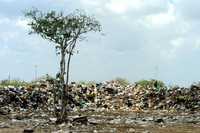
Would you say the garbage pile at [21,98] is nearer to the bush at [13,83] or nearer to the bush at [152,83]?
the bush at [13,83]

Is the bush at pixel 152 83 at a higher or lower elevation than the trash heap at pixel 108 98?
higher

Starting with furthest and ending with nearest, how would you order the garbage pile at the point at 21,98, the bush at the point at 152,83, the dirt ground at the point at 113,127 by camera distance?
1. the bush at the point at 152,83
2. the garbage pile at the point at 21,98
3. the dirt ground at the point at 113,127

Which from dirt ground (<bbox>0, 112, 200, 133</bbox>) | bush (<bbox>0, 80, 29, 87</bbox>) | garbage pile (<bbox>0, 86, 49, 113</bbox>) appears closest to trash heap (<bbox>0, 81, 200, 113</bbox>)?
garbage pile (<bbox>0, 86, 49, 113</bbox>)

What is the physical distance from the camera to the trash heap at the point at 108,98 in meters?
34.6

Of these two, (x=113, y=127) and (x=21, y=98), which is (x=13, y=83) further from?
(x=113, y=127)

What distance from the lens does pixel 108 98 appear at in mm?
37094

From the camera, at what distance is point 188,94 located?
36281mm

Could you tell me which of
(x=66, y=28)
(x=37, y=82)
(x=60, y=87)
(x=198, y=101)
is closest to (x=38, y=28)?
(x=66, y=28)

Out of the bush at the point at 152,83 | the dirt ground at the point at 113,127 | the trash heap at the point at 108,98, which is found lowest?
the dirt ground at the point at 113,127

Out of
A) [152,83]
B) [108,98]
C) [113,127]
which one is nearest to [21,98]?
[108,98]

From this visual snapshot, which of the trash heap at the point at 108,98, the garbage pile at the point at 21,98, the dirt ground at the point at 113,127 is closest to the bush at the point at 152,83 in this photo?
the trash heap at the point at 108,98

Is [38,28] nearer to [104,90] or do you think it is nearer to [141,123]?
[141,123]

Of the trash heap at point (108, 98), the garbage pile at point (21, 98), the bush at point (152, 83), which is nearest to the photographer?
the garbage pile at point (21, 98)

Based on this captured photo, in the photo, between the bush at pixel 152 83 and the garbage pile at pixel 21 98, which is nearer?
the garbage pile at pixel 21 98
